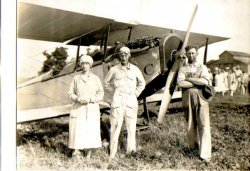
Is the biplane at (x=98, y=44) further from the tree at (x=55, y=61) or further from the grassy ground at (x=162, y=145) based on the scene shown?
the grassy ground at (x=162, y=145)

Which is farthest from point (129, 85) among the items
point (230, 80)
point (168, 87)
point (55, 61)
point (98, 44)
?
point (230, 80)

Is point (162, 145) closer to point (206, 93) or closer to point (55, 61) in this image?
point (206, 93)

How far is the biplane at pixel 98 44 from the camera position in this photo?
2961mm

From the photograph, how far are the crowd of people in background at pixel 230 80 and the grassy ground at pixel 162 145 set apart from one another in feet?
0.24

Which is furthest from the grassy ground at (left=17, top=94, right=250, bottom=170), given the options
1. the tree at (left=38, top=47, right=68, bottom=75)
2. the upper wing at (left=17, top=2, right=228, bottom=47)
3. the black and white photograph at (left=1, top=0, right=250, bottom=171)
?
the upper wing at (left=17, top=2, right=228, bottom=47)

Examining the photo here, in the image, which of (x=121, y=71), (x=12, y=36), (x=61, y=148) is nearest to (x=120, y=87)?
(x=121, y=71)

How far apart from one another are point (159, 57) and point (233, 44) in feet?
2.33

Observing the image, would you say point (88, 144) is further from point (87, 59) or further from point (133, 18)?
point (133, 18)

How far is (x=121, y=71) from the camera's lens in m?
2.91

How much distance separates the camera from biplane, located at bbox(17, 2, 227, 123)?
296 cm

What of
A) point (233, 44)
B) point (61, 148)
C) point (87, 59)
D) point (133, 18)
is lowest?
point (61, 148)

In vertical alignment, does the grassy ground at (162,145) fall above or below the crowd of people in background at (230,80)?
below

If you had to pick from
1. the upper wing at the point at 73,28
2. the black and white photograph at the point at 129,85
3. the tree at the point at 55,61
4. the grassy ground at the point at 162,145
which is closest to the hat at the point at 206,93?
the black and white photograph at the point at 129,85

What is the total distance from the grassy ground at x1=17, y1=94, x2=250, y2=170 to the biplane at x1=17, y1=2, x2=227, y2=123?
16 cm
